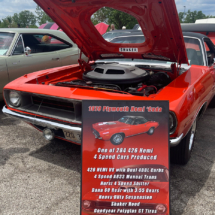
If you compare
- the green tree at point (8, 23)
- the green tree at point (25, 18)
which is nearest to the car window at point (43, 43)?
the green tree at point (8, 23)

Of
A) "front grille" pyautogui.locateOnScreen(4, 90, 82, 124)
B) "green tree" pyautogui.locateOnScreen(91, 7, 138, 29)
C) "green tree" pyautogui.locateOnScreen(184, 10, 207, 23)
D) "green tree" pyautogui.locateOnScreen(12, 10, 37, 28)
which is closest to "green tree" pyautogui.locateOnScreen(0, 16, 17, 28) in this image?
"green tree" pyautogui.locateOnScreen(12, 10, 37, 28)

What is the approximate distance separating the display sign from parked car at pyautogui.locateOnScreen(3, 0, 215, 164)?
0.93 ft

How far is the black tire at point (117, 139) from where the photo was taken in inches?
70.3

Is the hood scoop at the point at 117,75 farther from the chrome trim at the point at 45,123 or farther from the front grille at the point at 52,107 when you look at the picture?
the chrome trim at the point at 45,123

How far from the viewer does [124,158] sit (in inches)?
68.9

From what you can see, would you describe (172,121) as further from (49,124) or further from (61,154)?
(61,154)

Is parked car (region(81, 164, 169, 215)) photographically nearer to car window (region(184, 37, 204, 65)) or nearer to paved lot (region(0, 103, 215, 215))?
paved lot (region(0, 103, 215, 215))

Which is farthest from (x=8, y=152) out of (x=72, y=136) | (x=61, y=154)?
(x=72, y=136)

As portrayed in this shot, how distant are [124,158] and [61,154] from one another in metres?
1.32

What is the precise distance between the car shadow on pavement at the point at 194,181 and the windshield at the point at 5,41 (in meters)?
3.60

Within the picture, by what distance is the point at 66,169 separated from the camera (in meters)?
2.54

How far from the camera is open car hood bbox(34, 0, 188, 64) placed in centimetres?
223

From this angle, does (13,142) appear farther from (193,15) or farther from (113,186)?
(193,15)

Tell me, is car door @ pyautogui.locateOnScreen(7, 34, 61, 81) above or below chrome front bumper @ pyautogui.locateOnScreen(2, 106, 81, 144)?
above
